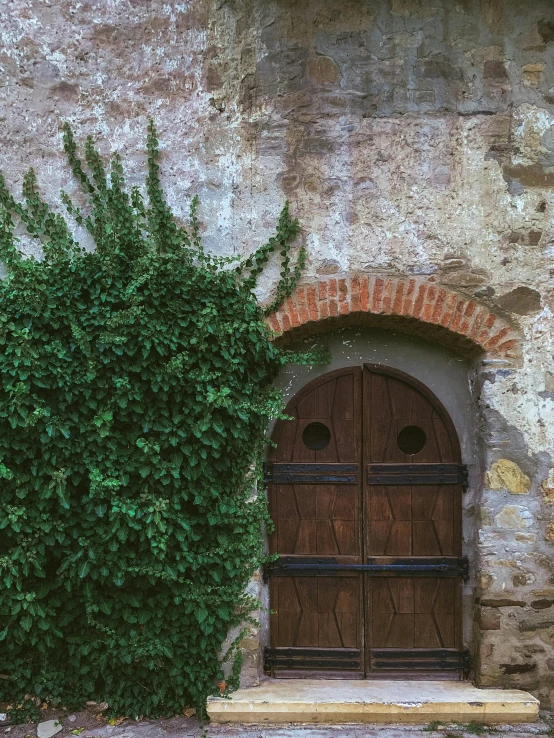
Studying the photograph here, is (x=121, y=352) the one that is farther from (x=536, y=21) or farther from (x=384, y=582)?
(x=536, y=21)

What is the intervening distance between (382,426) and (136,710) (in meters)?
2.34

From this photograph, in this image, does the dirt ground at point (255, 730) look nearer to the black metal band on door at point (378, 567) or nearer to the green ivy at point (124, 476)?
the green ivy at point (124, 476)

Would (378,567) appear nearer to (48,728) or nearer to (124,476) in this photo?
(124,476)

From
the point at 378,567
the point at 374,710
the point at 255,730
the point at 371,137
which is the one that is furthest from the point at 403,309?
the point at 255,730

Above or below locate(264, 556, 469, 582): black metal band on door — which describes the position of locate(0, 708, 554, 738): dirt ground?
below

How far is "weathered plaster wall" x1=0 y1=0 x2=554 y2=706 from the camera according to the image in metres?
3.80

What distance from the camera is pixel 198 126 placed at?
3.98 m

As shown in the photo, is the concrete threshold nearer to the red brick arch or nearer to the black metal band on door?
the black metal band on door

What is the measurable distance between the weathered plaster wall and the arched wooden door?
0.31 meters

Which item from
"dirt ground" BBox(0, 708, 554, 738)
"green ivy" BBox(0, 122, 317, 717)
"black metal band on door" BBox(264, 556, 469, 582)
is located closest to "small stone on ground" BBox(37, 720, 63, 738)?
"dirt ground" BBox(0, 708, 554, 738)

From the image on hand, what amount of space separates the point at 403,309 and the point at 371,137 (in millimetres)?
1143

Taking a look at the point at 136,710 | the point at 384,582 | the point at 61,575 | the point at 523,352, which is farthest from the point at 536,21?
the point at 136,710

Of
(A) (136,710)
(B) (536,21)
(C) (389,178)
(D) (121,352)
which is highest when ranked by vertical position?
(B) (536,21)

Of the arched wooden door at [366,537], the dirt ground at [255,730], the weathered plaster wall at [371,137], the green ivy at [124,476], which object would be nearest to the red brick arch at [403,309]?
the weathered plaster wall at [371,137]
